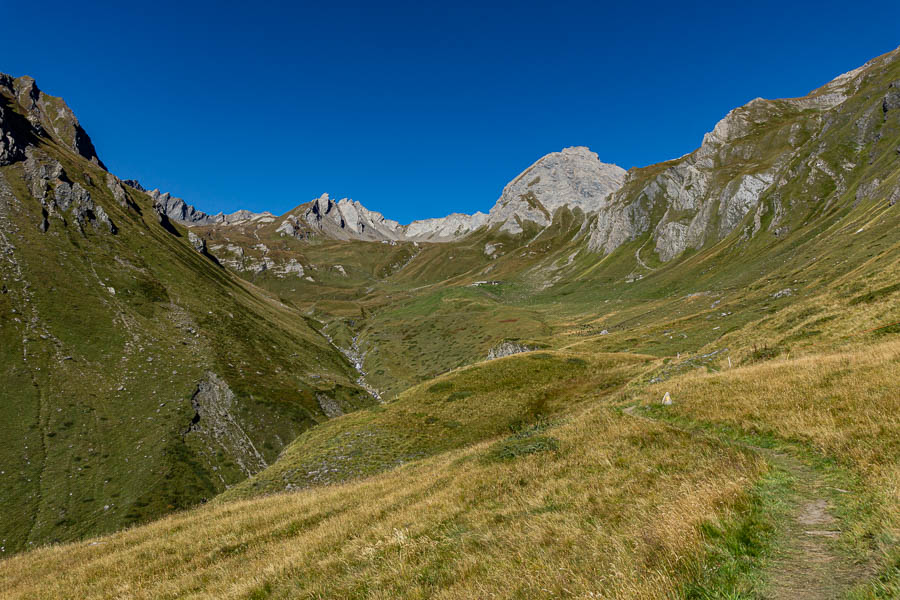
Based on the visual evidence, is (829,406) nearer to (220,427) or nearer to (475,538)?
(475,538)

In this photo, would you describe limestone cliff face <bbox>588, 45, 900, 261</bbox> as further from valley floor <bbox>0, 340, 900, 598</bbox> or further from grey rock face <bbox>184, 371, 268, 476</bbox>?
grey rock face <bbox>184, 371, 268, 476</bbox>

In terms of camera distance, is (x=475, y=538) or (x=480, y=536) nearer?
(x=475, y=538)

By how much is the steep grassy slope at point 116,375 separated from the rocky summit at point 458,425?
38cm

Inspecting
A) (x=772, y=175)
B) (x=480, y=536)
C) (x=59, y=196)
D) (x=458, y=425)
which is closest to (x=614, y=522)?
(x=480, y=536)

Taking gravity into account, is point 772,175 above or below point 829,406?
above

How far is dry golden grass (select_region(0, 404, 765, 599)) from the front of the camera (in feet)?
21.3

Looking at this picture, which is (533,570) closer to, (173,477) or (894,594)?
(894,594)

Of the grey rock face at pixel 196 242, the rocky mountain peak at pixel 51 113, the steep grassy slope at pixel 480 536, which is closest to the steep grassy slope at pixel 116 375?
the steep grassy slope at pixel 480 536

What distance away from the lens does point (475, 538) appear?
29.2ft

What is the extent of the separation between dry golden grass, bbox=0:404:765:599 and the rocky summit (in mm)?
95

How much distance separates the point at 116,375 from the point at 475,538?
222 ft

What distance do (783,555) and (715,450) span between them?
5.78 meters

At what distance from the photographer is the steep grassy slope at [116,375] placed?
3962 cm

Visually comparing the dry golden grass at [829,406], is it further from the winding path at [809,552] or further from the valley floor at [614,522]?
the winding path at [809,552]
